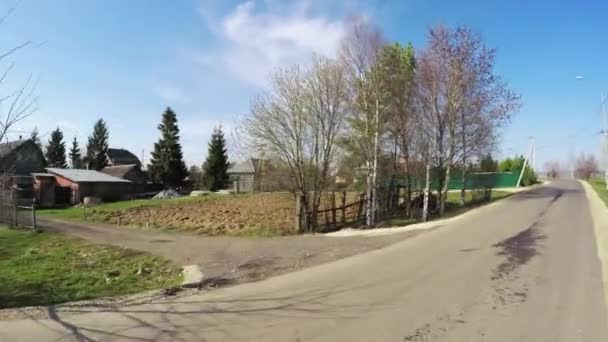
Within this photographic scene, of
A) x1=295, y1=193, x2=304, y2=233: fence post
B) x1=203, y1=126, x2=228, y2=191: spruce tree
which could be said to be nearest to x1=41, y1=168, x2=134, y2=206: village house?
x1=203, y1=126, x2=228, y2=191: spruce tree

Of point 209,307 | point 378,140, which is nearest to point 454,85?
point 378,140

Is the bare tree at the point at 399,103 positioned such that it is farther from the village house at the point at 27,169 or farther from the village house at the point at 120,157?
the village house at the point at 120,157

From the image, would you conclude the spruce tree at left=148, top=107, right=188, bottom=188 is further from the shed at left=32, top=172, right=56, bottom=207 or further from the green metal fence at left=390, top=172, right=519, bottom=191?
the green metal fence at left=390, top=172, right=519, bottom=191

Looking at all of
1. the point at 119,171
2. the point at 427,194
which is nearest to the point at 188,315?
the point at 427,194

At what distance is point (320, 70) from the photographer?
2102cm

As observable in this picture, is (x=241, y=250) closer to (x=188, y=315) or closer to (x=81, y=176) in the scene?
(x=188, y=315)

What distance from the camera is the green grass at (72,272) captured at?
31.4ft

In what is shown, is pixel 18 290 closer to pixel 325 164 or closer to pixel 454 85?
pixel 325 164

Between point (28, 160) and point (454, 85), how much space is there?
42367 mm

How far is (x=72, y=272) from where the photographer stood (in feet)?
39.9

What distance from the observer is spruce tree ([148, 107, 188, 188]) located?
58719 millimetres

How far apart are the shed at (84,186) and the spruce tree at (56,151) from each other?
3245cm

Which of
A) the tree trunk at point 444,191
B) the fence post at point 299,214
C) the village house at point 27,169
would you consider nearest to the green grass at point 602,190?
the tree trunk at point 444,191

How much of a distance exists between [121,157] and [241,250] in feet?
230
